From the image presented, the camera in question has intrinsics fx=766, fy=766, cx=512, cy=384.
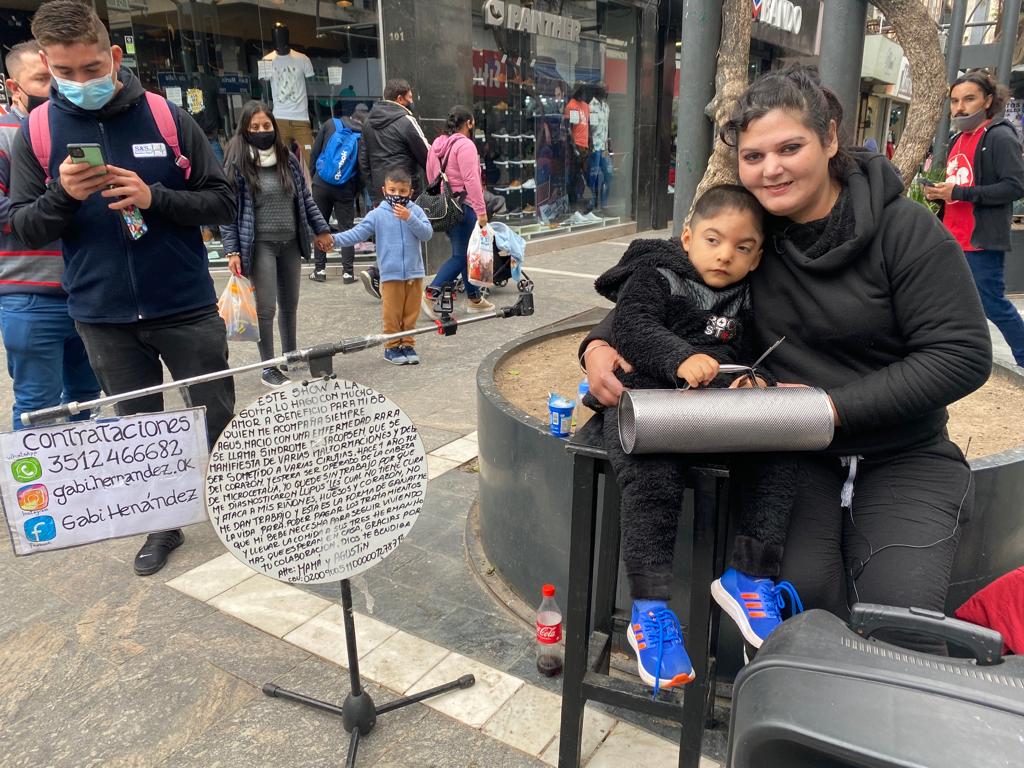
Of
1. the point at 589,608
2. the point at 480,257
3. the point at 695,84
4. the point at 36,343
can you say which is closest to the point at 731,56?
the point at 695,84

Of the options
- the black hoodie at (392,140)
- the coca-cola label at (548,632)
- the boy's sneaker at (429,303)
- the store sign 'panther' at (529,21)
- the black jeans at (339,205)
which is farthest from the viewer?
the store sign 'panther' at (529,21)

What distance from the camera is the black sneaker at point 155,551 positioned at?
3270 mm

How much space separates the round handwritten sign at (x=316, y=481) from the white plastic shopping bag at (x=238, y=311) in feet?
9.31

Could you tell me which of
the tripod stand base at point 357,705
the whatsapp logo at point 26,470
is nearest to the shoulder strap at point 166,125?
the whatsapp logo at point 26,470

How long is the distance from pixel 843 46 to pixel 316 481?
2.86m

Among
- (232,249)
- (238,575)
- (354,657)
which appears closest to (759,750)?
(354,657)

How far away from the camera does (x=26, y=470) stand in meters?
2.17

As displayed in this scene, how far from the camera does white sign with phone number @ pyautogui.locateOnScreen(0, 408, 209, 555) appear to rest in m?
2.18

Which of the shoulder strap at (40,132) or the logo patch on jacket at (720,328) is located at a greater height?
the shoulder strap at (40,132)

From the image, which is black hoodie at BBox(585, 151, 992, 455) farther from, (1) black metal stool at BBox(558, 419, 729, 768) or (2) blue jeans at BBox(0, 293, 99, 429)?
(2) blue jeans at BBox(0, 293, 99, 429)

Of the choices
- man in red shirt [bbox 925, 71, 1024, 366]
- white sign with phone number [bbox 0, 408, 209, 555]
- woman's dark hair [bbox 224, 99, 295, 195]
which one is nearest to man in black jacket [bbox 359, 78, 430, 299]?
woman's dark hair [bbox 224, 99, 295, 195]

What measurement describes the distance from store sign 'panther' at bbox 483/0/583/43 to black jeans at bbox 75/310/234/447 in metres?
7.96

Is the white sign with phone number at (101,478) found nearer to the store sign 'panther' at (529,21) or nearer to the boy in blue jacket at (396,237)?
the boy in blue jacket at (396,237)

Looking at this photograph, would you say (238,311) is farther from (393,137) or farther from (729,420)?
(729,420)
